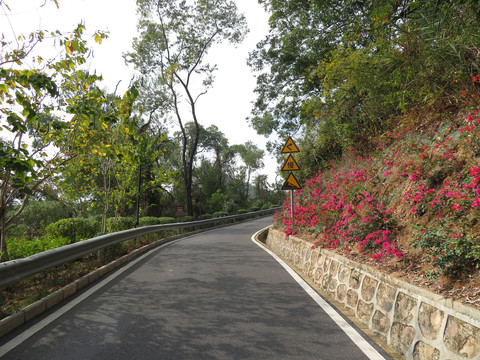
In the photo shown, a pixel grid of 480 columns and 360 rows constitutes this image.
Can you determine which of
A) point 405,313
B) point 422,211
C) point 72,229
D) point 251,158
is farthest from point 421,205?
A: point 251,158

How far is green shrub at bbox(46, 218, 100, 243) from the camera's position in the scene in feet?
34.7

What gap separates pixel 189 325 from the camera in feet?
11.6

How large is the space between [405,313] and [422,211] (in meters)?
2.22

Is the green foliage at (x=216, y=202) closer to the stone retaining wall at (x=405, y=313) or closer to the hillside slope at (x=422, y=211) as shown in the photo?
the hillside slope at (x=422, y=211)

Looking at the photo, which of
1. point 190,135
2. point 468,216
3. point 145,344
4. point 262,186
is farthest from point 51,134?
point 262,186

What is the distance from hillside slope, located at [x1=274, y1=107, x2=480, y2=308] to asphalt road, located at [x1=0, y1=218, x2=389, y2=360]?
1077 mm

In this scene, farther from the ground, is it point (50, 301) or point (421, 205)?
point (421, 205)

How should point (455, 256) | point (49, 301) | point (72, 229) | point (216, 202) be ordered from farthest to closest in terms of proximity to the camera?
point (216, 202) → point (72, 229) → point (49, 301) → point (455, 256)

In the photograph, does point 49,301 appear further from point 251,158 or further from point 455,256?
point 251,158

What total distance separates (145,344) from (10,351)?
1277 mm

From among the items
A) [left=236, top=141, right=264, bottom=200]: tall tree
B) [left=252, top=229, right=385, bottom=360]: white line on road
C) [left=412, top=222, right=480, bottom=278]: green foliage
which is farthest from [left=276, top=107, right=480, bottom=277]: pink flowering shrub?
[left=236, top=141, right=264, bottom=200]: tall tree

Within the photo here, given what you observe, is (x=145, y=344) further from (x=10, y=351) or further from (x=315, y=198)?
(x=315, y=198)

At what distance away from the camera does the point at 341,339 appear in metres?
3.20

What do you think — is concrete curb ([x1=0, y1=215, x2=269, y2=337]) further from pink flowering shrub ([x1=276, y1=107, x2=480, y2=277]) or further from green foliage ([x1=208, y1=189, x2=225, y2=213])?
green foliage ([x1=208, y1=189, x2=225, y2=213])
